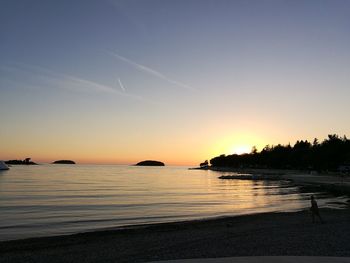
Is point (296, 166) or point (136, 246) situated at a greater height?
point (296, 166)

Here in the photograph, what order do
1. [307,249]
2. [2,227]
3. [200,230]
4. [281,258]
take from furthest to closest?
1. [2,227]
2. [200,230]
3. [307,249]
4. [281,258]

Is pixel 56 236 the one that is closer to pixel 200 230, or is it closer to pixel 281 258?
pixel 200 230

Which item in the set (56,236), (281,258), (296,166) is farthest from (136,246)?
(296,166)

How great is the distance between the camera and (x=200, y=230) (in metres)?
22.9

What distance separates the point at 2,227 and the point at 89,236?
702 centimetres

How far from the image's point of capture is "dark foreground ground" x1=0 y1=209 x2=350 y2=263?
1507cm

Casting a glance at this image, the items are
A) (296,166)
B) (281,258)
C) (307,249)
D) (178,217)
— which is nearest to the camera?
(281,258)

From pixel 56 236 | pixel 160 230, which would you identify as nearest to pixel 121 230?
pixel 160 230

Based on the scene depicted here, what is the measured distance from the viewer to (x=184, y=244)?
17.7m

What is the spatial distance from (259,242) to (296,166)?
16523 centimetres

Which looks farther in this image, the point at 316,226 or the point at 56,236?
the point at 316,226

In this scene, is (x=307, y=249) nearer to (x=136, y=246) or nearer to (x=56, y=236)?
(x=136, y=246)

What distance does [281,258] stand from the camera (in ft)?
41.6

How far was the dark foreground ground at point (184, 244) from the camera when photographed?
1507 cm
